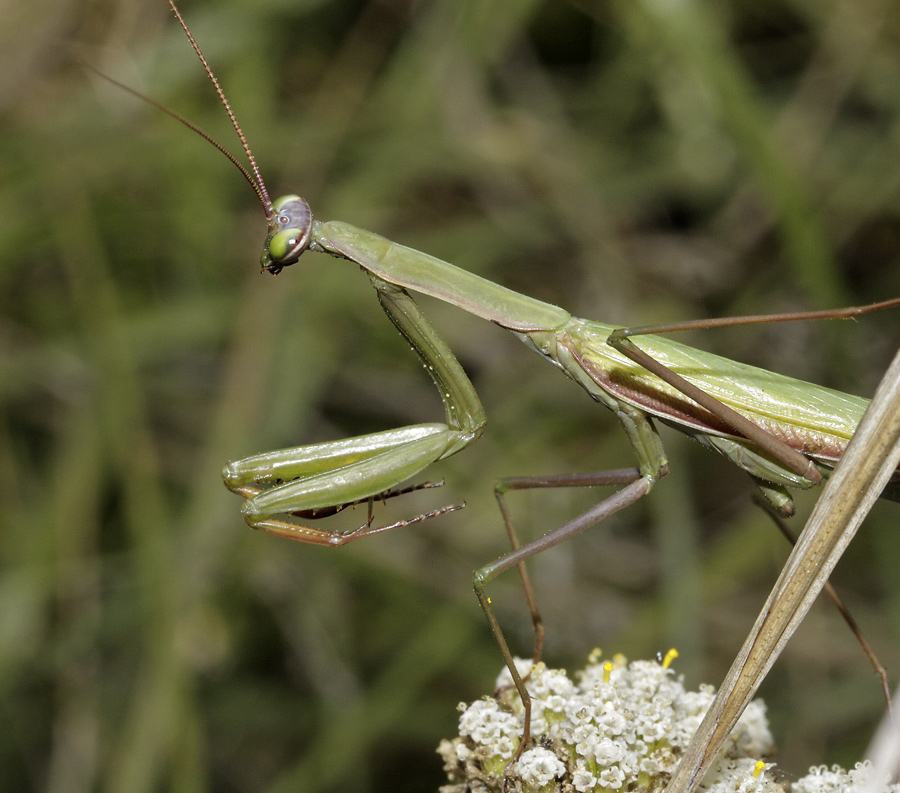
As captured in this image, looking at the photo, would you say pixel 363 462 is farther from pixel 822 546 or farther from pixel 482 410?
pixel 822 546

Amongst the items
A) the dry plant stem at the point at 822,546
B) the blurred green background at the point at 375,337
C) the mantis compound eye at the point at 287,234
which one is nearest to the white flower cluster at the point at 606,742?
the dry plant stem at the point at 822,546

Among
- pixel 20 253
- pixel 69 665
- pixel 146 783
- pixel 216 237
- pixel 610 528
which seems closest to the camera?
pixel 146 783

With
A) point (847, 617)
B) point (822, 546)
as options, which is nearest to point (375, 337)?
point (847, 617)

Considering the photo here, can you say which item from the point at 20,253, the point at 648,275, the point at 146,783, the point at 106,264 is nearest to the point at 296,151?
the point at 106,264

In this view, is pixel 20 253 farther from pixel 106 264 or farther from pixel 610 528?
pixel 610 528

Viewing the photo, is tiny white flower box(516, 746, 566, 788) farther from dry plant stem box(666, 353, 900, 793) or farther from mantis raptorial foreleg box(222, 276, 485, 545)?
mantis raptorial foreleg box(222, 276, 485, 545)

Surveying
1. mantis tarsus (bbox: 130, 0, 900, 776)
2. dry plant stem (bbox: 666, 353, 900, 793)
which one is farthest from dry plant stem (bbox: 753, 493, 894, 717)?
dry plant stem (bbox: 666, 353, 900, 793)
